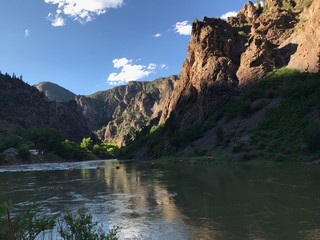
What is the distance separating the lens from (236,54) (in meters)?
135

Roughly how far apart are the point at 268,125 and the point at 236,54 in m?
55.4

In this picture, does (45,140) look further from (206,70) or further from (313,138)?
(313,138)

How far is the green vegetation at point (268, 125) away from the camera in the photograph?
69.8 metres

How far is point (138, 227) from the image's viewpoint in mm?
20906

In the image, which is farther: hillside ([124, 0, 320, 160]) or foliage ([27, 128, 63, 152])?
foliage ([27, 128, 63, 152])

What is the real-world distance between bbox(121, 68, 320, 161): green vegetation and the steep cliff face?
5867 millimetres

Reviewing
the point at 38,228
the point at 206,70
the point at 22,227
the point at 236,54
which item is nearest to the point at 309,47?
the point at 236,54

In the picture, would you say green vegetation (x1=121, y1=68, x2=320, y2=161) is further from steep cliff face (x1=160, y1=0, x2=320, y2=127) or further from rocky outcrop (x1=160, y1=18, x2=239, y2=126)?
rocky outcrop (x1=160, y1=18, x2=239, y2=126)

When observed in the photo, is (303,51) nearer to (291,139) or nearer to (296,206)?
(291,139)

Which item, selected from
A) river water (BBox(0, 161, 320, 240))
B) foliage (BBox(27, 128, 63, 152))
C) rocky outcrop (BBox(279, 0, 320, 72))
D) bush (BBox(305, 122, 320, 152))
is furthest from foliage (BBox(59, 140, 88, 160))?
river water (BBox(0, 161, 320, 240))

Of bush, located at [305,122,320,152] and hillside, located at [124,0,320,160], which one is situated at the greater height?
hillside, located at [124,0,320,160]

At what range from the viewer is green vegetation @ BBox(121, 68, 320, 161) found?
229 feet

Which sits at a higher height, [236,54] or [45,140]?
[236,54]

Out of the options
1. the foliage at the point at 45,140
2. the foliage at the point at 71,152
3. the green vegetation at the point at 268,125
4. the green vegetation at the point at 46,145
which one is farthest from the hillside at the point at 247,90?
the foliage at the point at 45,140
